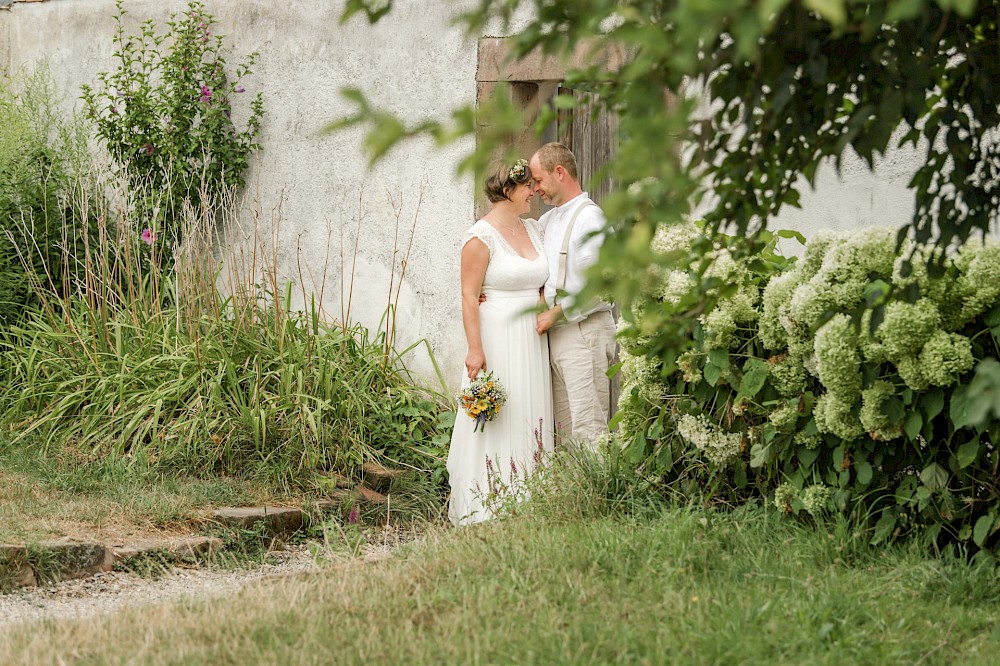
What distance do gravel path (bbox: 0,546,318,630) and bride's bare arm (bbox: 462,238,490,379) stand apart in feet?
4.78

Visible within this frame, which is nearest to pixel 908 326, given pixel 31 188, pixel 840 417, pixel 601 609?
pixel 840 417

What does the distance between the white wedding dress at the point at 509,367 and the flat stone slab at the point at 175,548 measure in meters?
1.25

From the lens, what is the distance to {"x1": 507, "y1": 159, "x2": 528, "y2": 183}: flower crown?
564 centimetres

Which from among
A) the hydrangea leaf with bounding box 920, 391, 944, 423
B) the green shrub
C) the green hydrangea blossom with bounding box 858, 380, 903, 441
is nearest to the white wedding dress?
the green hydrangea blossom with bounding box 858, 380, 903, 441

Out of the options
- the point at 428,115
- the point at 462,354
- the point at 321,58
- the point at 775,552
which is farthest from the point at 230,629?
the point at 321,58

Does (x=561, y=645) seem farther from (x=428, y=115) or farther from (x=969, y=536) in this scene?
(x=428, y=115)

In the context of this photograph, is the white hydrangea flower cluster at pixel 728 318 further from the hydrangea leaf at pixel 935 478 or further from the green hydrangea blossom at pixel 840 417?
the hydrangea leaf at pixel 935 478

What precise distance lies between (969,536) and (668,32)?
8.49 feet

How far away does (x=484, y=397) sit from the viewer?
5.57 meters

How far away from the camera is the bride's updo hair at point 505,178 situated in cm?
566

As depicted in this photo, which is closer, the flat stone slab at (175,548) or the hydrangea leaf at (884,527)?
the hydrangea leaf at (884,527)

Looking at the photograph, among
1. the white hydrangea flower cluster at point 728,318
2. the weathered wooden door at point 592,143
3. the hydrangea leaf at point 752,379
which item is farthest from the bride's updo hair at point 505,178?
the hydrangea leaf at point 752,379

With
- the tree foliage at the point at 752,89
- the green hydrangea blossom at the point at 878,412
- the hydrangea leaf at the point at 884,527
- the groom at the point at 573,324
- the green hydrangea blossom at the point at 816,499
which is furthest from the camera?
the groom at the point at 573,324

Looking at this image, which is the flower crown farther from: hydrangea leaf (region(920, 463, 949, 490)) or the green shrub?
the green shrub
